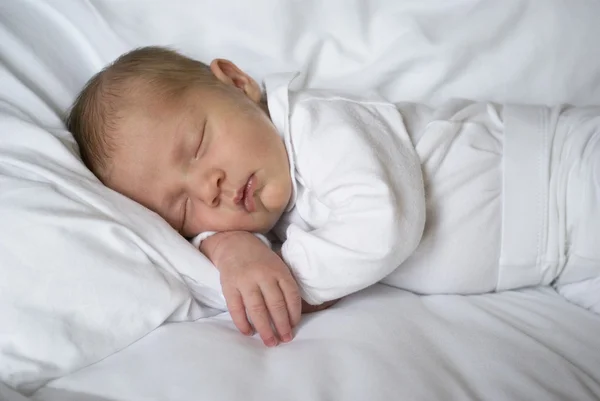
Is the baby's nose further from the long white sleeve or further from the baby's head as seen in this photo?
the long white sleeve

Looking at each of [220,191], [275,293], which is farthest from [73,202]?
[275,293]

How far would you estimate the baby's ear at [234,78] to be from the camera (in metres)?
1.26

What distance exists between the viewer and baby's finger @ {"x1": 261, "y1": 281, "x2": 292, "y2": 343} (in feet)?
3.27

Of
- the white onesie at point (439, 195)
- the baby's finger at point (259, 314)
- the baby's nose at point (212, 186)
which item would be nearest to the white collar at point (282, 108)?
the white onesie at point (439, 195)

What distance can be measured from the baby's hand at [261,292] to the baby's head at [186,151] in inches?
3.9

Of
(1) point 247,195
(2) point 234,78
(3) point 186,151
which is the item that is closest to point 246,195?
(1) point 247,195

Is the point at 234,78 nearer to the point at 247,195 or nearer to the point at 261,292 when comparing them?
the point at 247,195

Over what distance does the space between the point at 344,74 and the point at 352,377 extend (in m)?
0.80

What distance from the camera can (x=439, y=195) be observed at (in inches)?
45.3

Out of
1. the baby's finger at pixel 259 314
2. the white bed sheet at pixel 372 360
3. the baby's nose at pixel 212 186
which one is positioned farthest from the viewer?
the baby's nose at pixel 212 186

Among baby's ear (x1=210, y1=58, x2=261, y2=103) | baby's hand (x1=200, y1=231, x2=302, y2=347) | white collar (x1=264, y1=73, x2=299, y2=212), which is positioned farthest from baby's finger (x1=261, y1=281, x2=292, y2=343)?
baby's ear (x1=210, y1=58, x2=261, y2=103)

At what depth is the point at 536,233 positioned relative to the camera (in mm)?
1110

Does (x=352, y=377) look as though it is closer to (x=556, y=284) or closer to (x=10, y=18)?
(x=556, y=284)

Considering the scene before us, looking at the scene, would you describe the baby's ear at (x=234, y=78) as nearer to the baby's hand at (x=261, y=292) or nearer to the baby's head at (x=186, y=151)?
the baby's head at (x=186, y=151)
